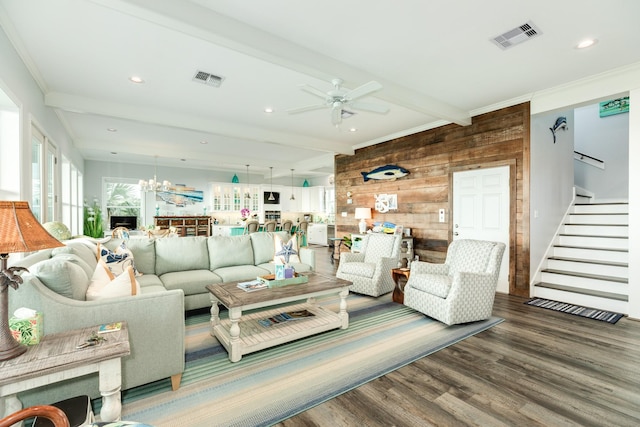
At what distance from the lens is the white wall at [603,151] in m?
5.90

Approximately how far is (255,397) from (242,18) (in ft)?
9.55

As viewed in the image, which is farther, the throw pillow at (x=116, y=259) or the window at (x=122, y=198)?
the window at (x=122, y=198)

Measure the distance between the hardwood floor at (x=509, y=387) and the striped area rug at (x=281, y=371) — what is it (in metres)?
0.13

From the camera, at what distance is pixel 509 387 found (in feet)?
6.99

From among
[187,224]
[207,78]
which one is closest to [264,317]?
[207,78]

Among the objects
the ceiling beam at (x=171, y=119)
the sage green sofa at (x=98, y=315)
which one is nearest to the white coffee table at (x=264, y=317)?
the sage green sofa at (x=98, y=315)

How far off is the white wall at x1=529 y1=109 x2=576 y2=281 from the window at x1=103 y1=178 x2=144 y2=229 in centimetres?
957

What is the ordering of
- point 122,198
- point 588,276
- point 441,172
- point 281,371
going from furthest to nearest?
point 122,198 → point 441,172 → point 588,276 → point 281,371

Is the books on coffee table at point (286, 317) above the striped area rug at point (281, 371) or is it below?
above

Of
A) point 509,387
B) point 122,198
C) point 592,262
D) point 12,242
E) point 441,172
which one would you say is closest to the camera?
point 12,242

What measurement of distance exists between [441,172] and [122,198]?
8.55 metres

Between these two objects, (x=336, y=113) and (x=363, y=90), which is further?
(x=336, y=113)

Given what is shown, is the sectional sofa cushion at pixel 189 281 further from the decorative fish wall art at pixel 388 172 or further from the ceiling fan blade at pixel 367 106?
the decorative fish wall art at pixel 388 172

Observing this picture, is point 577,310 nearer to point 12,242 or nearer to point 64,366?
point 64,366
